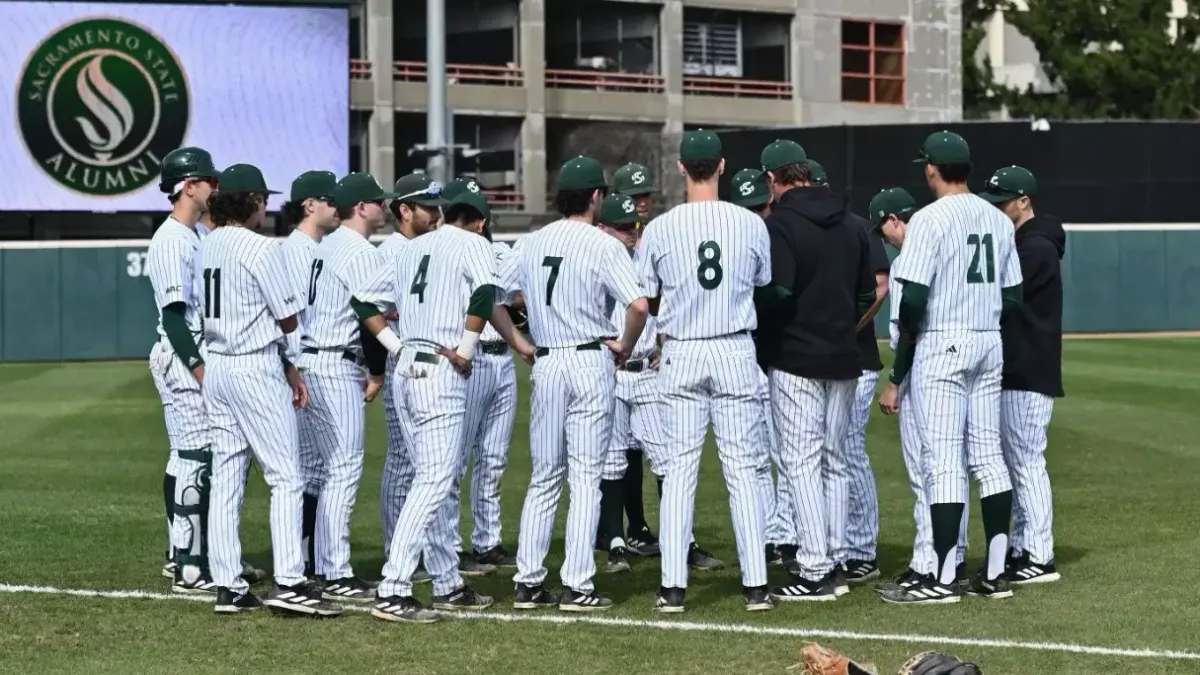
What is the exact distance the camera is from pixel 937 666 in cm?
630

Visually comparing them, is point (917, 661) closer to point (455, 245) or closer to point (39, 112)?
point (455, 245)

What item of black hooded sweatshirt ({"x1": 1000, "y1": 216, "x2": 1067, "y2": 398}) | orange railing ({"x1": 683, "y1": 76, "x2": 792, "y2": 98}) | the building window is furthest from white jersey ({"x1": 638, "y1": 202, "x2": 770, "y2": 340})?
the building window

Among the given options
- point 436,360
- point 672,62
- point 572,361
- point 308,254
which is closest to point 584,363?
point 572,361

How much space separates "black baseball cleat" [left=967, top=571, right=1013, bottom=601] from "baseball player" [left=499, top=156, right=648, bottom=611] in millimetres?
1839

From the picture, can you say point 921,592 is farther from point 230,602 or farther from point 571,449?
point 230,602

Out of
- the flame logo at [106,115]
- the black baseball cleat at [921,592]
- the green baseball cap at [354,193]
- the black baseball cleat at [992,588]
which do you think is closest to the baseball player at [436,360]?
the green baseball cap at [354,193]

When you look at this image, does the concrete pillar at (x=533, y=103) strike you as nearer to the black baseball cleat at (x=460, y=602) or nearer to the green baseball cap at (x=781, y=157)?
the green baseball cap at (x=781, y=157)

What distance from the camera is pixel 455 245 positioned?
8508mm

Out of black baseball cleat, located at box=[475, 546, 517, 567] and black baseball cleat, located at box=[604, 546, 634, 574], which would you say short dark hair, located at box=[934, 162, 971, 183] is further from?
black baseball cleat, located at box=[475, 546, 517, 567]

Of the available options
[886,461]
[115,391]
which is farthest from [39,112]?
[886,461]

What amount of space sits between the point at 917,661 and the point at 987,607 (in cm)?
223

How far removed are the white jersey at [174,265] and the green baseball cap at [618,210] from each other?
2.09 metres

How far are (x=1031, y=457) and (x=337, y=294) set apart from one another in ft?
12.0

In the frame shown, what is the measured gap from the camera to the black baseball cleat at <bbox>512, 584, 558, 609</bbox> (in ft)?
28.2
